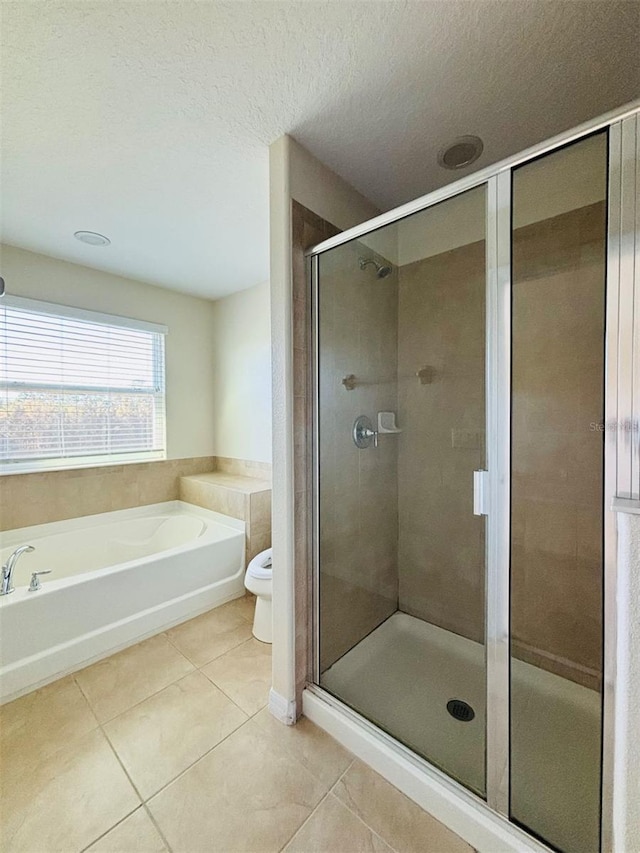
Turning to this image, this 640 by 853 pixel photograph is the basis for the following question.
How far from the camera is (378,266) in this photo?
180cm

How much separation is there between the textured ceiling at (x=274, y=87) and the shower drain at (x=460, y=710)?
234cm

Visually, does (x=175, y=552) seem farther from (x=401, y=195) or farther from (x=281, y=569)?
(x=401, y=195)

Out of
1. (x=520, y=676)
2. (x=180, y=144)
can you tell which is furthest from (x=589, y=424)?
(x=180, y=144)

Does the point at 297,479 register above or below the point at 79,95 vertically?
below

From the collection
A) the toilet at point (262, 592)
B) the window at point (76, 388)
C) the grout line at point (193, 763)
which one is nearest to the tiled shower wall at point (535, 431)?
the toilet at point (262, 592)

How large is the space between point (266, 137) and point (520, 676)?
2.32 metres

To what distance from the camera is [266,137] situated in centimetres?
142

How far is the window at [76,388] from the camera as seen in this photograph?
2.37 metres

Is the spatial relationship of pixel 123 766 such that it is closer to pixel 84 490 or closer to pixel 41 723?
pixel 41 723

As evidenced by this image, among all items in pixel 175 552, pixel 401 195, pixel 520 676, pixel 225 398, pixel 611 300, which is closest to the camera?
pixel 611 300

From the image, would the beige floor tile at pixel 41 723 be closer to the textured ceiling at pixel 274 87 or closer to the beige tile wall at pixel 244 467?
the beige tile wall at pixel 244 467

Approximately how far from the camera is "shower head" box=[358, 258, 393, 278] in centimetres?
170

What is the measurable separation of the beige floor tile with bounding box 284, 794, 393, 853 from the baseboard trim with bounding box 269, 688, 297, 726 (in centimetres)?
34

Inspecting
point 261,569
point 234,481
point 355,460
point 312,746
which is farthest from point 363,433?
point 234,481
